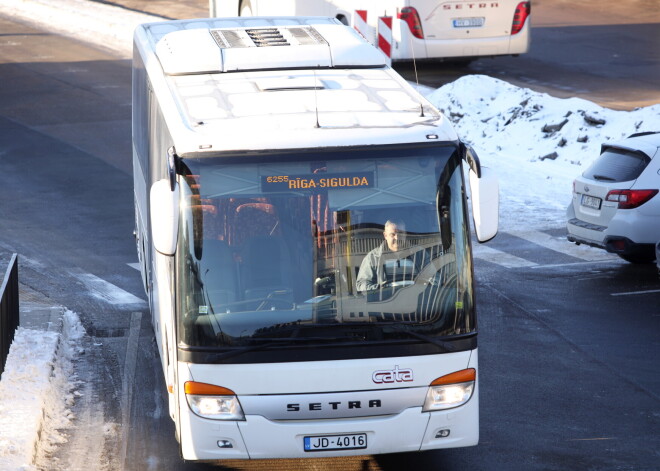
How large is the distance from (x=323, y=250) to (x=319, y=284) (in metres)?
0.24

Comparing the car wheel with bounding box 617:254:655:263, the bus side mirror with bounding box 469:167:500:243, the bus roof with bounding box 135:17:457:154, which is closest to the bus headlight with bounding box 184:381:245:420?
the bus roof with bounding box 135:17:457:154

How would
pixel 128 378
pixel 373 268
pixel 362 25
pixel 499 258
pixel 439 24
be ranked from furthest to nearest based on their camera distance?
pixel 439 24
pixel 362 25
pixel 499 258
pixel 128 378
pixel 373 268

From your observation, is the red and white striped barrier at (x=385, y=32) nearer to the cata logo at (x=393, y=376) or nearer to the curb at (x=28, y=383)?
the curb at (x=28, y=383)

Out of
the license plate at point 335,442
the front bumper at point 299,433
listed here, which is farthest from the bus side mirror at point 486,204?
the license plate at point 335,442

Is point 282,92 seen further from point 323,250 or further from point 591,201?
point 591,201

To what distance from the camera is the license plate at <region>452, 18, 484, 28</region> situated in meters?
26.2

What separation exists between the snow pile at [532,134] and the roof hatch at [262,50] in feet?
25.3

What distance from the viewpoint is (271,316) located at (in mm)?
8133

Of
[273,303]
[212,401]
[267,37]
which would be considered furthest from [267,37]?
[212,401]

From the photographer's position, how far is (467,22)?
2623 cm

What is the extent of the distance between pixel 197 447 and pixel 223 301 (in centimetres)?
108

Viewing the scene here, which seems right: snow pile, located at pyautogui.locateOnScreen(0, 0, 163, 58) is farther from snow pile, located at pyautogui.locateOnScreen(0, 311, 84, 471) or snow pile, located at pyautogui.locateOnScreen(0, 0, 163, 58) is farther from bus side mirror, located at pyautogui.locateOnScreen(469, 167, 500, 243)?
bus side mirror, located at pyautogui.locateOnScreen(469, 167, 500, 243)

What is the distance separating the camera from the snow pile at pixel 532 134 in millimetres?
19266

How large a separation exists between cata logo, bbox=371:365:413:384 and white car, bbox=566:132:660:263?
7.37m
